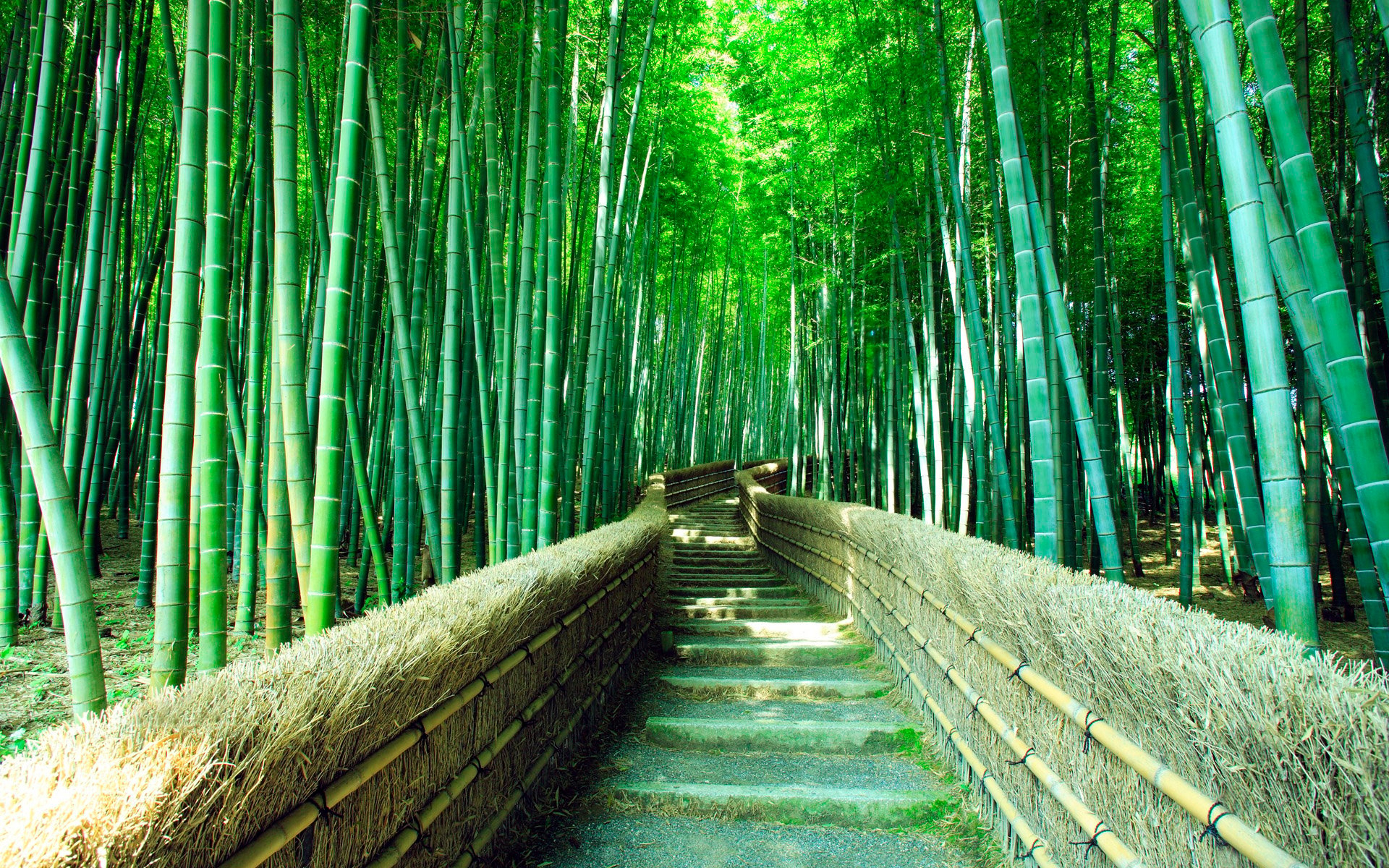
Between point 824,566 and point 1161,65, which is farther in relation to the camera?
point 824,566

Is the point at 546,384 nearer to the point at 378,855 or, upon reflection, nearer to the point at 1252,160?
the point at 378,855

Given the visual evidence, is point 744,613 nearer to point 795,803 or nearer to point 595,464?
point 595,464

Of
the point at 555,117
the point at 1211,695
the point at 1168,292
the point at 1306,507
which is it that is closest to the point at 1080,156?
the point at 1168,292

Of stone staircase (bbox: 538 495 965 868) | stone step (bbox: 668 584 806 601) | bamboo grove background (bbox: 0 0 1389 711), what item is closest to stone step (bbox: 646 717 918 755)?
stone staircase (bbox: 538 495 965 868)

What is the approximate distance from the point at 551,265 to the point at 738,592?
2.72 metres

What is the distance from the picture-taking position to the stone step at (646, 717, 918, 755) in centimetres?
263

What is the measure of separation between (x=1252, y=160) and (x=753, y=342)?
1279 centimetres

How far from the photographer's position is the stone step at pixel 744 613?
175 inches

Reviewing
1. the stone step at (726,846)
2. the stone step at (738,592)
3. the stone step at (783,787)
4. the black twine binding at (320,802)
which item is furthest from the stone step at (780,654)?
the black twine binding at (320,802)

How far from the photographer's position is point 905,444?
245 inches

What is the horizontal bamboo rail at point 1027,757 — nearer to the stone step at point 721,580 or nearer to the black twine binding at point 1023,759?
the black twine binding at point 1023,759

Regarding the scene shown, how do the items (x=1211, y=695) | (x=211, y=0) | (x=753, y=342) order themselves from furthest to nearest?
(x=753, y=342) < (x=211, y=0) < (x=1211, y=695)

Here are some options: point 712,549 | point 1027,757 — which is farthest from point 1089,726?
point 712,549

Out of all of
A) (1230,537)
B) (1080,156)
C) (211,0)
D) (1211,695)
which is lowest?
(1230,537)
